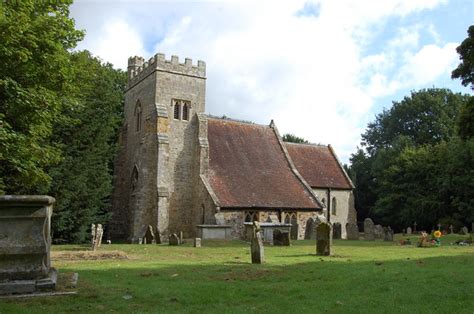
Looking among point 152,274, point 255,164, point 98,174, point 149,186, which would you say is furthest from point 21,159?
point 255,164

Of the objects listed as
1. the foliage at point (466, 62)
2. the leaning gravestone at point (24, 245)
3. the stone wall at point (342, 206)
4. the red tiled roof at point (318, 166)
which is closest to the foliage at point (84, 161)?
the red tiled roof at point (318, 166)

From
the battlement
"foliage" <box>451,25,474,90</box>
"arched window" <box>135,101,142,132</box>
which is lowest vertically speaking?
"arched window" <box>135,101,142,132</box>

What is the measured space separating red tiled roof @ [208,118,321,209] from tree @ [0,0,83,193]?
48.8ft

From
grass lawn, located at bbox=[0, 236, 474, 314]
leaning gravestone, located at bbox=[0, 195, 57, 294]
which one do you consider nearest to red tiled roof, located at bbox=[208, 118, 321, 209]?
grass lawn, located at bbox=[0, 236, 474, 314]

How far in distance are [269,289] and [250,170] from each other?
2432 cm

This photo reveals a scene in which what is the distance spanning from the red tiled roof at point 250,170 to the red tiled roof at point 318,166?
2.41 meters

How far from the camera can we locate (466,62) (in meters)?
24.8

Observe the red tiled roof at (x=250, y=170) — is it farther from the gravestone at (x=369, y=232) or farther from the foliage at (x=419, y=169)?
the foliage at (x=419, y=169)

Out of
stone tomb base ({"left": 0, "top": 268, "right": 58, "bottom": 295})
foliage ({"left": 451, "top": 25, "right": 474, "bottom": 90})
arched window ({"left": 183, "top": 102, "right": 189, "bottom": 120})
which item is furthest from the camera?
arched window ({"left": 183, "top": 102, "right": 189, "bottom": 120})

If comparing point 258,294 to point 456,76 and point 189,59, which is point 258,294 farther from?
point 189,59

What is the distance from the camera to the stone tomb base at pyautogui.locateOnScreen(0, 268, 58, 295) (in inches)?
313

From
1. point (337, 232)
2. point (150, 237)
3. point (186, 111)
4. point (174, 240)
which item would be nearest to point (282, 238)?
point (174, 240)

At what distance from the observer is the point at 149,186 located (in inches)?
1218

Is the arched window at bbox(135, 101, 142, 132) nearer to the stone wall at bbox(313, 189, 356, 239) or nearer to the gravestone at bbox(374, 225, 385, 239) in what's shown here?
the stone wall at bbox(313, 189, 356, 239)
